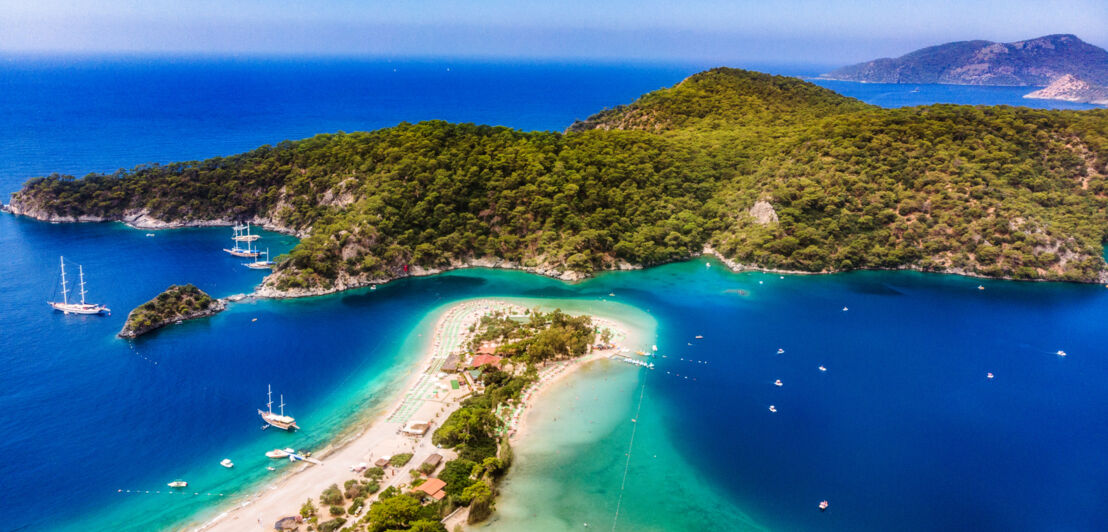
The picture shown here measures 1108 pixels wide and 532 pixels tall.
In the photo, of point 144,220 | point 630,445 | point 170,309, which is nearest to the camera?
point 630,445

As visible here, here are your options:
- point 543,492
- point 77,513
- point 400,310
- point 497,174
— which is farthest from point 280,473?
point 497,174

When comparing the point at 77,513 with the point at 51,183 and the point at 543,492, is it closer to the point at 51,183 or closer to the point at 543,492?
the point at 543,492

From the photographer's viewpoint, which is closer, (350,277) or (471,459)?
(471,459)

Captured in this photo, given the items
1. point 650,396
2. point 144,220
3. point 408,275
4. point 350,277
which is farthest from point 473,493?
point 144,220

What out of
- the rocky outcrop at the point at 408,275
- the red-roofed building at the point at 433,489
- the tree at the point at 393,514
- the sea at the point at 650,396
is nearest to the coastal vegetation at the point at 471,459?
the tree at the point at 393,514

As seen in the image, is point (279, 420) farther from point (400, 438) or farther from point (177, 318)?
point (177, 318)
